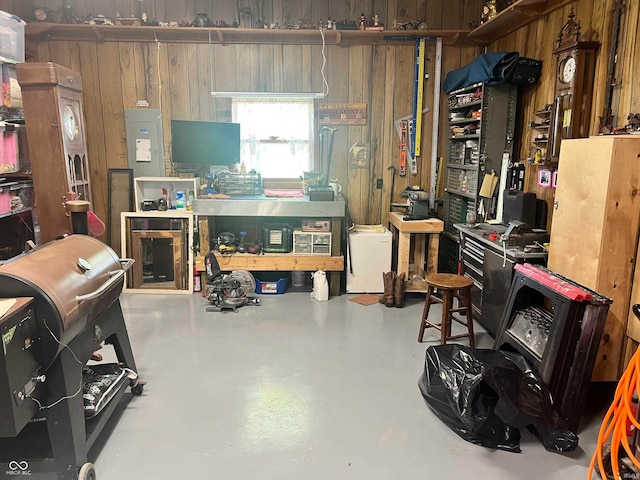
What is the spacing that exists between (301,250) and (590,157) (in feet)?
8.91

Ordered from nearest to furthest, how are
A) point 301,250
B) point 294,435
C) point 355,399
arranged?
point 294,435 < point 355,399 < point 301,250

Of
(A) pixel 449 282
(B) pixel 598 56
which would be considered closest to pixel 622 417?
(A) pixel 449 282

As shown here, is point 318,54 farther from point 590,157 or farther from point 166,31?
point 590,157

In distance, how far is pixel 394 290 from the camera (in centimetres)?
430

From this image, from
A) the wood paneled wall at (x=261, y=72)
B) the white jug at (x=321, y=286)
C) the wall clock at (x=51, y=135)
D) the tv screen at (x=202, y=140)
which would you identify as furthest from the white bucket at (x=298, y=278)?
the wall clock at (x=51, y=135)

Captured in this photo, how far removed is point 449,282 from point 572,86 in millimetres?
1497

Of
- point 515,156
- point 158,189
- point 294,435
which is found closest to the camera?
point 294,435

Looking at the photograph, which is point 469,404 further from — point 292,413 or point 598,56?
point 598,56

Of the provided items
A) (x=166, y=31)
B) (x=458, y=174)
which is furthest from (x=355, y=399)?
(x=166, y=31)

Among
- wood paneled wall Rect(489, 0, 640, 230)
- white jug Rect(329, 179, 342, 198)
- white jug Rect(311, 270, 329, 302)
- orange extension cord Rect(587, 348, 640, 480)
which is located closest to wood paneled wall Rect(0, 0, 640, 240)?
white jug Rect(329, 179, 342, 198)

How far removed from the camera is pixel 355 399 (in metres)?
2.74

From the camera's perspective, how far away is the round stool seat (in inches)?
128

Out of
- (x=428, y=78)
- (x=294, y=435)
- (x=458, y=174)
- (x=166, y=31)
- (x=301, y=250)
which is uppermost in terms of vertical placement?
(x=166, y=31)

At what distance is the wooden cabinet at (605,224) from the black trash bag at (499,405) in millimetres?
523
